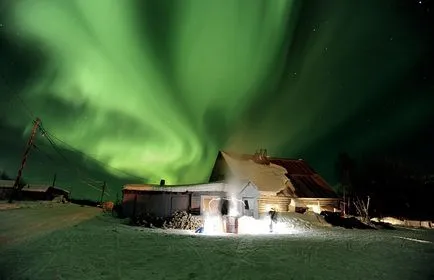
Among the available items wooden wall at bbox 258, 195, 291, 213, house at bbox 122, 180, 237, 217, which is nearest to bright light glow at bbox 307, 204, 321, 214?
wooden wall at bbox 258, 195, 291, 213

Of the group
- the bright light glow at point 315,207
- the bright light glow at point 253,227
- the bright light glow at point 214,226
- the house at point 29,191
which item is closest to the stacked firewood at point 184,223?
the bright light glow at point 214,226

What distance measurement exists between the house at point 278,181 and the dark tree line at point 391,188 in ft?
21.9

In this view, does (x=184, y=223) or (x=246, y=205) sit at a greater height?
(x=246, y=205)

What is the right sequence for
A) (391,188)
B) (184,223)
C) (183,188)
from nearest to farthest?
1. (184,223)
2. (183,188)
3. (391,188)

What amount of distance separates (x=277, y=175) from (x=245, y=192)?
11.6m

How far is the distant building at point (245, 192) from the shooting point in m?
28.5

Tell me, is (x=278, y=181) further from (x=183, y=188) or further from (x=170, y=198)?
(x=170, y=198)

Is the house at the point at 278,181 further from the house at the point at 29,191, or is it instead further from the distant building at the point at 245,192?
the house at the point at 29,191

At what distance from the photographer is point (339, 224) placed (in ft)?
Result: 96.5

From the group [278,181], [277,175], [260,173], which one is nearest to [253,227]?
[278,181]

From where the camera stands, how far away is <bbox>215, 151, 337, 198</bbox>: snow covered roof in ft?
120

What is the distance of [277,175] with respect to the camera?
38.8 metres

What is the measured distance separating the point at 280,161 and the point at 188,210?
20845mm

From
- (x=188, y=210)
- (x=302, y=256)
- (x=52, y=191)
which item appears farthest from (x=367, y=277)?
(x=52, y=191)
